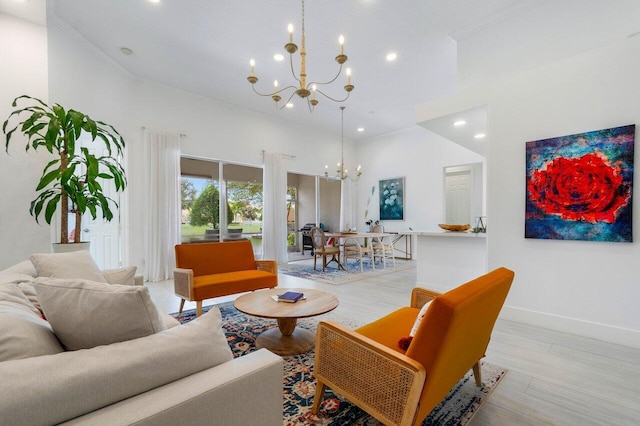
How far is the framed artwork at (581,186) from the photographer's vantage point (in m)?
2.42

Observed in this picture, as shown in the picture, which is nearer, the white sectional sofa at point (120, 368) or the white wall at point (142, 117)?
the white sectional sofa at point (120, 368)

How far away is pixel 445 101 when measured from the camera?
3.45 m

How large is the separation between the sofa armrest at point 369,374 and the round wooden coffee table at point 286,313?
1.87 ft

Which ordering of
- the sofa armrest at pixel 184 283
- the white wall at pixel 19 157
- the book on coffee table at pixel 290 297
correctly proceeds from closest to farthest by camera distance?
the book on coffee table at pixel 290 297 → the white wall at pixel 19 157 → the sofa armrest at pixel 184 283

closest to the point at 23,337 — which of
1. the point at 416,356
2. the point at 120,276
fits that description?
the point at 416,356

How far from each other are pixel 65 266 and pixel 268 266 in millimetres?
2027

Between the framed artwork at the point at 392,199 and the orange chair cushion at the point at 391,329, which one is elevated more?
the framed artwork at the point at 392,199

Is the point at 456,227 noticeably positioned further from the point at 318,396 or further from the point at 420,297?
the point at 318,396

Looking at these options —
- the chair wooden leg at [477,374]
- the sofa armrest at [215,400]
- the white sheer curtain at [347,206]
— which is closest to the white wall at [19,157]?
the sofa armrest at [215,400]

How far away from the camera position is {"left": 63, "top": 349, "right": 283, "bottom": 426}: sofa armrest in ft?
2.33

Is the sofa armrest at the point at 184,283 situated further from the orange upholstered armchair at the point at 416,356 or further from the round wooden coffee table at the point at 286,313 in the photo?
the orange upholstered armchair at the point at 416,356

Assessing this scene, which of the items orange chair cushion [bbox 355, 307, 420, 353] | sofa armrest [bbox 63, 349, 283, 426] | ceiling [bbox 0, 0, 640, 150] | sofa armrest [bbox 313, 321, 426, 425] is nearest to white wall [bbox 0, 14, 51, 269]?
ceiling [bbox 0, 0, 640, 150]

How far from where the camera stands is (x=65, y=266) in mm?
1808

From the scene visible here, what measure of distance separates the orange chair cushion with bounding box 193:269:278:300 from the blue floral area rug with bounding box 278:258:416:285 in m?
1.66
